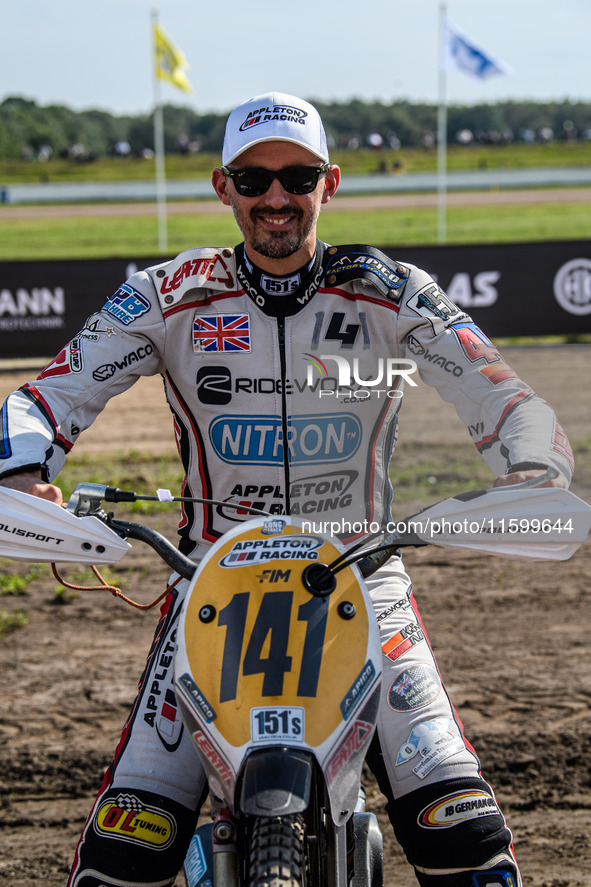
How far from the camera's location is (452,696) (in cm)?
462

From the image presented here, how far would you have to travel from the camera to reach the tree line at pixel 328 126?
7300cm

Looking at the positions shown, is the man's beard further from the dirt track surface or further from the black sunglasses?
the dirt track surface

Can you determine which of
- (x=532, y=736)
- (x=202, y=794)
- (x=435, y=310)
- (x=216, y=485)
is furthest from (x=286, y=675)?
(x=532, y=736)

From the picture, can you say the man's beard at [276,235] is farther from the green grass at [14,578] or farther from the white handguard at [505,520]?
the green grass at [14,578]

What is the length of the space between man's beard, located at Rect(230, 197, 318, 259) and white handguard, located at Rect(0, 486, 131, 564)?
42.3 inches

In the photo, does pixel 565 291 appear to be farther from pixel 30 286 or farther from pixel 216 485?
pixel 216 485

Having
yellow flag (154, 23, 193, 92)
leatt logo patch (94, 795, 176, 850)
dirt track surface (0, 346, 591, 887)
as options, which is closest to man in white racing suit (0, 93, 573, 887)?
leatt logo patch (94, 795, 176, 850)

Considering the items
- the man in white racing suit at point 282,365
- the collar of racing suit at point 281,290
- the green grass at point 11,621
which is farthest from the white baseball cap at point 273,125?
the green grass at point 11,621

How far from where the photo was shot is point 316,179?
9.34 feet

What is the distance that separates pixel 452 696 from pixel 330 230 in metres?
25.3

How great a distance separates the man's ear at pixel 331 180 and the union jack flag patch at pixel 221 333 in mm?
503

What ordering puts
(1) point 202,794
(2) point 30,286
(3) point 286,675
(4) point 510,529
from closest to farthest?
(3) point 286,675 < (4) point 510,529 < (1) point 202,794 < (2) point 30,286

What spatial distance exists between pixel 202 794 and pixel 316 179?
171 centimetres

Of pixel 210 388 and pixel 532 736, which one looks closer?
pixel 210 388
